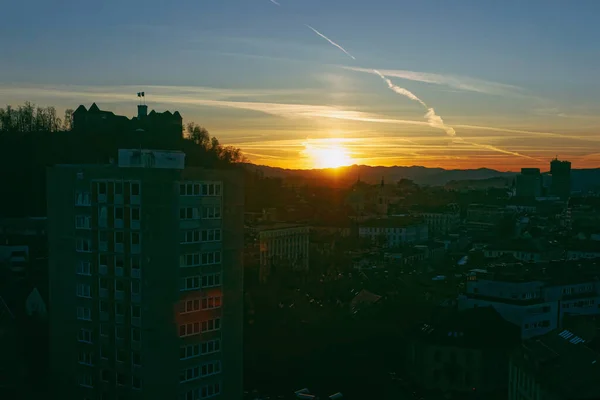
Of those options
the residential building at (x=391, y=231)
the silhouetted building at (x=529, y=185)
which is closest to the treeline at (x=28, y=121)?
the residential building at (x=391, y=231)

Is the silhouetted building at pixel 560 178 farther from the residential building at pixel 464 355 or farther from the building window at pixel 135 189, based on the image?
the building window at pixel 135 189

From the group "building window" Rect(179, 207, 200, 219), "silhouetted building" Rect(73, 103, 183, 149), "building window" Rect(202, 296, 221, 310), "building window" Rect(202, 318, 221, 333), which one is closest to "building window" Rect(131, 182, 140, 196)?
"building window" Rect(179, 207, 200, 219)

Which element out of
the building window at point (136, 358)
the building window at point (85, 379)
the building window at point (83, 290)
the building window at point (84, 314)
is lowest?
the building window at point (85, 379)

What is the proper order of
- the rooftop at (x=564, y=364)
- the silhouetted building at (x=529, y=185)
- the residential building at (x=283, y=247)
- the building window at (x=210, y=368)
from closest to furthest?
the rooftop at (x=564, y=364) → the building window at (x=210, y=368) → the residential building at (x=283, y=247) → the silhouetted building at (x=529, y=185)

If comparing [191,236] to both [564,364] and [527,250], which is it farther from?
[527,250]

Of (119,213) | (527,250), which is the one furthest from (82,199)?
(527,250)

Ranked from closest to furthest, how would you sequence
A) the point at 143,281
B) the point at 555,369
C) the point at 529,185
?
the point at 143,281, the point at 555,369, the point at 529,185
